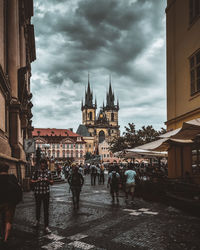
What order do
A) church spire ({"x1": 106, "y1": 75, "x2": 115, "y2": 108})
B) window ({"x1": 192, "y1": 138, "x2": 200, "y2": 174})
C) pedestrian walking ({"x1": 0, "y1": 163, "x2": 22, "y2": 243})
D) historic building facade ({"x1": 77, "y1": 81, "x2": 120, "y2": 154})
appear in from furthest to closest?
church spire ({"x1": 106, "y1": 75, "x2": 115, "y2": 108}) → historic building facade ({"x1": 77, "y1": 81, "x2": 120, "y2": 154}) → window ({"x1": 192, "y1": 138, "x2": 200, "y2": 174}) → pedestrian walking ({"x1": 0, "y1": 163, "x2": 22, "y2": 243})

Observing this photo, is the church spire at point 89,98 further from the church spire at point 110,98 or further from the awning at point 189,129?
the awning at point 189,129

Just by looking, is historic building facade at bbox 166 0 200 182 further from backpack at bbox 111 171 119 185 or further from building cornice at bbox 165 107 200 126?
backpack at bbox 111 171 119 185

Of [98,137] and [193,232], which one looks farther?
[98,137]

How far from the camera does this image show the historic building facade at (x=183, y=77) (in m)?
12.9

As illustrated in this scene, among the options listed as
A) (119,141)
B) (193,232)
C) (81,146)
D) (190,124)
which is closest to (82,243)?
(193,232)

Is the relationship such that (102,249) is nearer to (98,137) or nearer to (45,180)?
(45,180)

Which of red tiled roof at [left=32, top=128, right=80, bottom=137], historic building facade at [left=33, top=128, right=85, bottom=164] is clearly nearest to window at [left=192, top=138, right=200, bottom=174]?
historic building facade at [left=33, top=128, right=85, bottom=164]

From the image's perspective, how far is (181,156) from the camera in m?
14.3

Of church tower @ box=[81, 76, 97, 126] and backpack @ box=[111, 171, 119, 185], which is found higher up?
church tower @ box=[81, 76, 97, 126]

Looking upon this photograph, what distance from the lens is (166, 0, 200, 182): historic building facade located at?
12.9 metres

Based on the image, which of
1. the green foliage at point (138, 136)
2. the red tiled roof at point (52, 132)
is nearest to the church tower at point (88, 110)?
the red tiled roof at point (52, 132)

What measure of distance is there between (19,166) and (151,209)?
7.93m

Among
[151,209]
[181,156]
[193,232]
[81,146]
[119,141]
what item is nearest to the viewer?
[193,232]

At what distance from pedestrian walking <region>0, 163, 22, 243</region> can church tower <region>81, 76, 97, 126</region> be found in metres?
159
